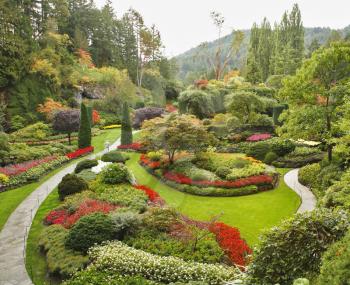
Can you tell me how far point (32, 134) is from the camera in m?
35.2

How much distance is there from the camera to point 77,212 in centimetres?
1498

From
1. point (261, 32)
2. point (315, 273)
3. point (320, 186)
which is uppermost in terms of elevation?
point (261, 32)

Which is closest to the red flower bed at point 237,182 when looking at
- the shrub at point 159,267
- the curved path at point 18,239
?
the curved path at point 18,239

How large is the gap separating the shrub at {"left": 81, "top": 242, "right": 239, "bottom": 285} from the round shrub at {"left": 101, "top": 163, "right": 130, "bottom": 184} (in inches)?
347

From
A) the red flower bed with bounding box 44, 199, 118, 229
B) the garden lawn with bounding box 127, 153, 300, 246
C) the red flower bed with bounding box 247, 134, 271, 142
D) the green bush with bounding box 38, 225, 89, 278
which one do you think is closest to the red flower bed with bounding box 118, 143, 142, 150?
the red flower bed with bounding box 247, 134, 271, 142

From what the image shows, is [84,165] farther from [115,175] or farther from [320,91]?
[320,91]

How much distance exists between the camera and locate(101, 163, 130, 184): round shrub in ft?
64.8

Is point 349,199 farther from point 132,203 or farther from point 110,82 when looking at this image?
point 110,82

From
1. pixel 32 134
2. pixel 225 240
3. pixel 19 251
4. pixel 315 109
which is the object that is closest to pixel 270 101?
pixel 315 109

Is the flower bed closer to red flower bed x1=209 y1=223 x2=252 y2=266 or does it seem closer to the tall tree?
the tall tree

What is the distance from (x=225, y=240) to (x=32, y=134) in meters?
28.7

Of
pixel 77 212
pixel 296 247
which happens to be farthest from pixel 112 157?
pixel 296 247

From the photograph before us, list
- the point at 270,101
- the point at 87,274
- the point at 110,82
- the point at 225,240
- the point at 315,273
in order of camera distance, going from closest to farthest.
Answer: the point at 315,273 → the point at 87,274 → the point at 225,240 → the point at 270,101 → the point at 110,82

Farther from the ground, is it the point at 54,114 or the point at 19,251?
the point at 54,114
